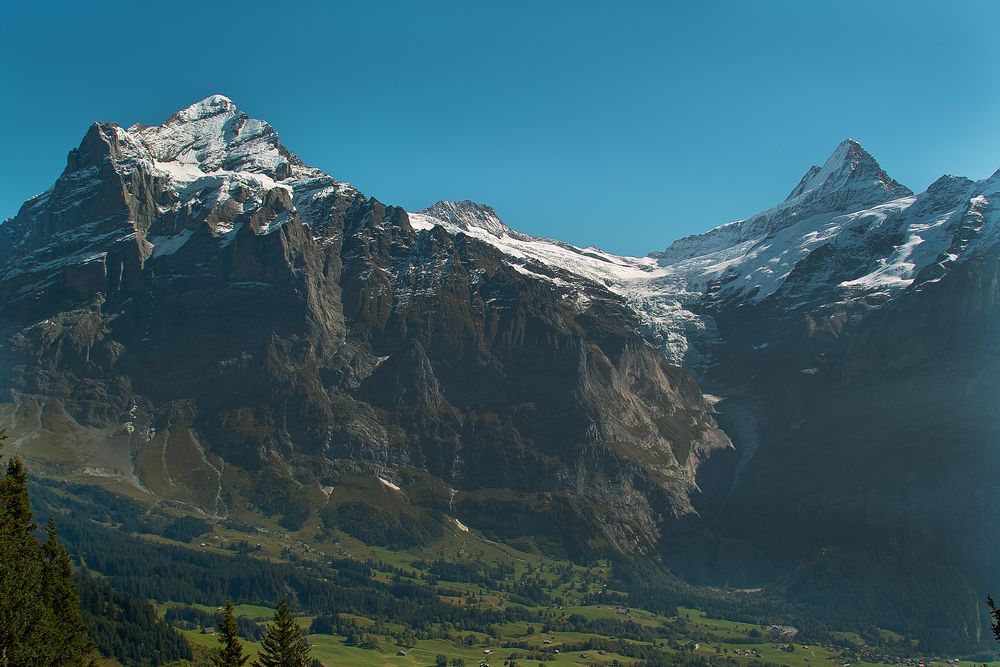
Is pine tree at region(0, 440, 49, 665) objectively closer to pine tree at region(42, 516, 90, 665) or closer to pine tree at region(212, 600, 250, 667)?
pine tree at region(42, 516, 90, 665)

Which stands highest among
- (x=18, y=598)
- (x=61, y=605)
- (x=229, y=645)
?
(x=18, y=598)

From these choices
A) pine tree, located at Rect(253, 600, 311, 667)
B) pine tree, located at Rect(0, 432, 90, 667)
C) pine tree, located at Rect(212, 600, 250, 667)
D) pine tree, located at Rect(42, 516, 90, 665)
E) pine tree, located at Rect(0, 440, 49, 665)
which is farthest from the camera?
pine tree, located at Rect(42, 516, 90, 665)

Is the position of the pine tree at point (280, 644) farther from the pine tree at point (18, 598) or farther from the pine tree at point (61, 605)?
the pine tree at point (61, 605)

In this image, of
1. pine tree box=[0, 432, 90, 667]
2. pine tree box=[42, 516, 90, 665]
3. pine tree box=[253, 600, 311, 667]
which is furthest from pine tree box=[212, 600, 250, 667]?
pine tree box=[42, 516, 90, 665]

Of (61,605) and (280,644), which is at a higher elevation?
(61,605)

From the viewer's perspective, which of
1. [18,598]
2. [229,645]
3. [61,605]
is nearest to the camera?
[229,645]

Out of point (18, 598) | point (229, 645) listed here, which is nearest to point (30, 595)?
point (18, 598)

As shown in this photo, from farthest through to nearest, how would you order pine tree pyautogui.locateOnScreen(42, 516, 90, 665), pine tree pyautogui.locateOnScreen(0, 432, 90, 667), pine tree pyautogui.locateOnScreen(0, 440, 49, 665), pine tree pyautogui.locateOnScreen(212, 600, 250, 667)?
pine tree pyautogui.locateOnScreen(42, 516, 90, 665)
pine tree pyautogui.locateOnScreen(0, 432, 90, 667)
pine tree pyautogui.locateOnScreen(0, 440, 49, 665)
pine tree pyautogui.locateOnScreen(212, 600, 250, 667)

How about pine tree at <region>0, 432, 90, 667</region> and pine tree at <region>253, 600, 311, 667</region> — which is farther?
pine tree at <region>253, 600, 311, 667</region>

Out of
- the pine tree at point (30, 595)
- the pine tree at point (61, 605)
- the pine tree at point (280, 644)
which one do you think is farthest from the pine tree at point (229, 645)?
the pine tree at point (61, 605)

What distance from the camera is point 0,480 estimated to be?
82.7 m

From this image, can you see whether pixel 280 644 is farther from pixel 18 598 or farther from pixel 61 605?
pixel 61 605

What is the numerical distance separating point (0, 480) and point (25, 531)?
432 cm

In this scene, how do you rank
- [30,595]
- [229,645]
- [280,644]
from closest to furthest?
[229,645] → [30,595] → [280,644]
